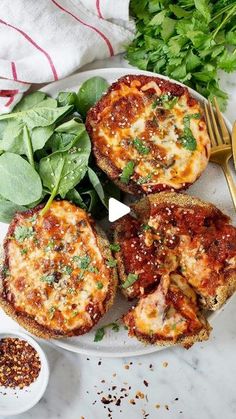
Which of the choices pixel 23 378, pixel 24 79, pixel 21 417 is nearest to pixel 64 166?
pixel 24 79

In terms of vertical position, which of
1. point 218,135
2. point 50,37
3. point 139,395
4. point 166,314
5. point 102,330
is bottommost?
point 139,395

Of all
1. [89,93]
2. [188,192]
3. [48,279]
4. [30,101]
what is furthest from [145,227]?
[30,101]

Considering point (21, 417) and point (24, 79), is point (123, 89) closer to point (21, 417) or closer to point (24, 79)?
point (24, 79)

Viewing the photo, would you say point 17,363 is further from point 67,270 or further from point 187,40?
point 187,40

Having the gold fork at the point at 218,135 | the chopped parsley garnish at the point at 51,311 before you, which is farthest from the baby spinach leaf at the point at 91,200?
the gold fork at the point at 218,135

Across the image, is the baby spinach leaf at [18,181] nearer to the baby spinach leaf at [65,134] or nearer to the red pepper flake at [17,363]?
the baby spinach leaf at [65,134]

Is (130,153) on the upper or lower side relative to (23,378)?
upper

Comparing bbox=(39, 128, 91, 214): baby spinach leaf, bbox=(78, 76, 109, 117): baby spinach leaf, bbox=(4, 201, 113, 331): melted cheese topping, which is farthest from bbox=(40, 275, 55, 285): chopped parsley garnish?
bbox=(78, 76, 109, 117): baby spinach leaf
